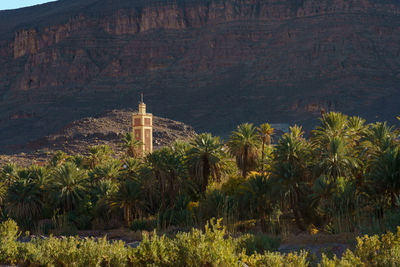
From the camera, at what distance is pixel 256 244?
17531mm

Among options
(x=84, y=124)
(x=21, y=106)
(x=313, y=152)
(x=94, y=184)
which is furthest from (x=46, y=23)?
(x=313, y=152)

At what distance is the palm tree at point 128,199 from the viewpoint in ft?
95.0

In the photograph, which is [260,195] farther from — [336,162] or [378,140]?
[378,140]

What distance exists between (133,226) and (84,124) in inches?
2789

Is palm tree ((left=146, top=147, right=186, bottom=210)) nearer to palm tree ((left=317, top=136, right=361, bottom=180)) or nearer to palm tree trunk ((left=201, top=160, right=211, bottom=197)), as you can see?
palm tree trunk ((left=201, top=160, right=211, bottom=197))

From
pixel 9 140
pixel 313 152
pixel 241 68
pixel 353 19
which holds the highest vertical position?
pixel 353 19

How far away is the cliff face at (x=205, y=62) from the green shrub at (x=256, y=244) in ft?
290

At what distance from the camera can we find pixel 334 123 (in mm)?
25703

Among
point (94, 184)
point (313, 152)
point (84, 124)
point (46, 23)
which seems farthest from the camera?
point (46, 23)

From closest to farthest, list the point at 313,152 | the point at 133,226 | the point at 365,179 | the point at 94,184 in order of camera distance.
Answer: the point at 365,179 < the point at 313,152 < the point at 133,226 < the point at 94,184

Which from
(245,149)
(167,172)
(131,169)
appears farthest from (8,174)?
(245,149)

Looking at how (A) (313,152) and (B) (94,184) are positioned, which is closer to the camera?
(A) (313,152)

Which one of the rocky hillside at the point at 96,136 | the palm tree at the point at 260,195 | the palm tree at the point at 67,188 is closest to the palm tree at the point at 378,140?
the palm tree at the point at 260,195

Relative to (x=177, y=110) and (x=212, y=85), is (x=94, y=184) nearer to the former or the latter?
(x=177, y=110)
